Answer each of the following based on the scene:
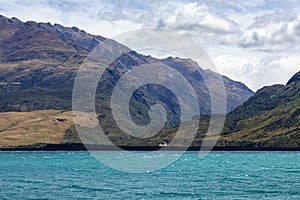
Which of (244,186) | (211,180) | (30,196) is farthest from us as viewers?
(211,180)

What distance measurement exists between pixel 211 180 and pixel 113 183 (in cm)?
2276

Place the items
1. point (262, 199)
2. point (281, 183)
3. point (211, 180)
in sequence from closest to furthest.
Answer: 1. point (262, 199)
2. point (281, 183)
3. point (211, 180)

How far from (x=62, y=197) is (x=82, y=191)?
9.61 metres

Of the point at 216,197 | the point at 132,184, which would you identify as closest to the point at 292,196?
the point at 216,197

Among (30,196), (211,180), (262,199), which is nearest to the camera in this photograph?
(262,199)

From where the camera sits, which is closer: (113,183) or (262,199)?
(262,199)

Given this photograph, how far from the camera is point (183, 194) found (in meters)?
92.2

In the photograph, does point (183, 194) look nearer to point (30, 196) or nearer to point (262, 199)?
point (262, 199)

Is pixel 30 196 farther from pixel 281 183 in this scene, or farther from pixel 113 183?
pixel 281 183

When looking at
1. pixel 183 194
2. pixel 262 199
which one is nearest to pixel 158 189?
pixel 183 194

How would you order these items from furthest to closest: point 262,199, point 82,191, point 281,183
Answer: point 281,183
point 82,191
point 262,199

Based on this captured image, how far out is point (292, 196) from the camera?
290 ft

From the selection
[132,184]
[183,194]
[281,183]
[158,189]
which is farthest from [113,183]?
[281,183]

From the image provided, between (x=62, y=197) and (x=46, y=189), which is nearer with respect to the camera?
(x=62, y=197)
